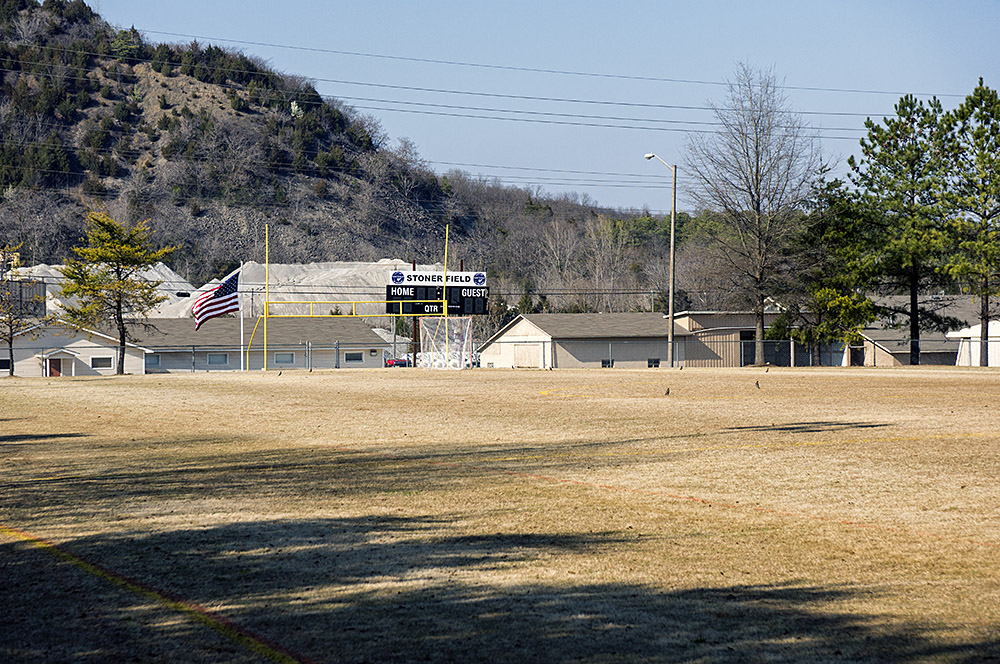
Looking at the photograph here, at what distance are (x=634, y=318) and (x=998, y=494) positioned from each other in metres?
63.5

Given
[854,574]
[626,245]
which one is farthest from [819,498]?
[626,245]

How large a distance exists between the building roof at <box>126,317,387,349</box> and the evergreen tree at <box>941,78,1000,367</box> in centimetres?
4095

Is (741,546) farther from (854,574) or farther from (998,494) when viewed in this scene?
(998,494)

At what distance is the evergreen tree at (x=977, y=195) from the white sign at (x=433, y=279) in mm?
25773

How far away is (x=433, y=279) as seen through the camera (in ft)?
190

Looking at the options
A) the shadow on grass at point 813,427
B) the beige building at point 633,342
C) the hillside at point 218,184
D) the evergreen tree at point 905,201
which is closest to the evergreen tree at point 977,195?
the evergreen tree at point 905,201

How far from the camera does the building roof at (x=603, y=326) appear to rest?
69.6m

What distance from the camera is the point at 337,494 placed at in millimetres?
10516

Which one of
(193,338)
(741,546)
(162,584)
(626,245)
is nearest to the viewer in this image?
(162,584)

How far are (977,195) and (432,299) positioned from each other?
98.5 ft

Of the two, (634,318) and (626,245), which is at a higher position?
(626,245)

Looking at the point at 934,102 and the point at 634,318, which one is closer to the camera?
the point at 934,102

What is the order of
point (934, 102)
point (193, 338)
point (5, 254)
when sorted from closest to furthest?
point (934, 102), point (5, 254), point (193, 338)

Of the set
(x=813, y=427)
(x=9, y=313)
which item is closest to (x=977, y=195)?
(x=813, y=427)
